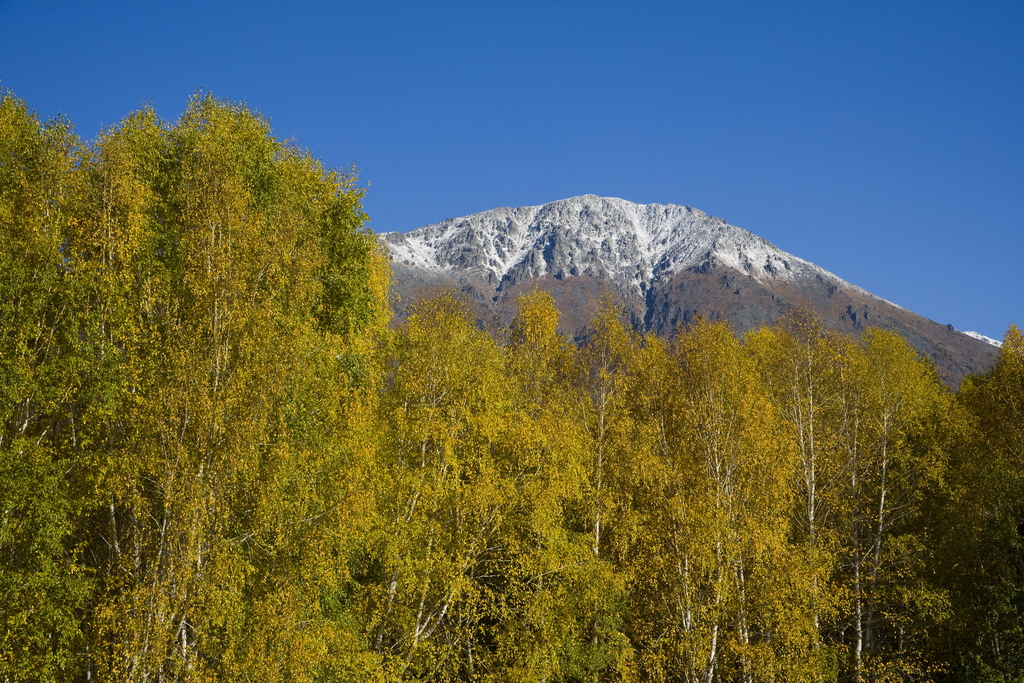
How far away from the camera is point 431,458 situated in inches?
1152

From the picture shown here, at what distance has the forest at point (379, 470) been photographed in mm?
17375

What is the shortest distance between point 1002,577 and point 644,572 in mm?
17331

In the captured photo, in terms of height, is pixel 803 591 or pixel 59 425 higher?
pixel 59 425

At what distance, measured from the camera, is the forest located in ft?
57.0

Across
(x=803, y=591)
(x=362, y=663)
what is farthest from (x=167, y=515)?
(x=803, y=591)

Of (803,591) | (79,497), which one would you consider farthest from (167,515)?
(803,591)

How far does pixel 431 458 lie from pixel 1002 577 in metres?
26.9

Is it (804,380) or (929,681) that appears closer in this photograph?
(929,681)

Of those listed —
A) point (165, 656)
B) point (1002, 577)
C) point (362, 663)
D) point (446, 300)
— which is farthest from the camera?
point (446, 300)

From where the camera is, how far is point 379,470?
77.5 feet

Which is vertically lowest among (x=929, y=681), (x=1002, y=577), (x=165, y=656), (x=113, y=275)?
(x=929, y=681)

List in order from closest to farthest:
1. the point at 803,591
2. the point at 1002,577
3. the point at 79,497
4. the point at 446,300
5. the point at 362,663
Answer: the point at 79,497 → the point at 362,663 → the point at 803,591 → the point at 1002,577 → the point at 446,300

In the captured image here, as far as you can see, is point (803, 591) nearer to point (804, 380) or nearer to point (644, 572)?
point (644, 572)

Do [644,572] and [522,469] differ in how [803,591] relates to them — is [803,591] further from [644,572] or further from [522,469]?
[522,469]
